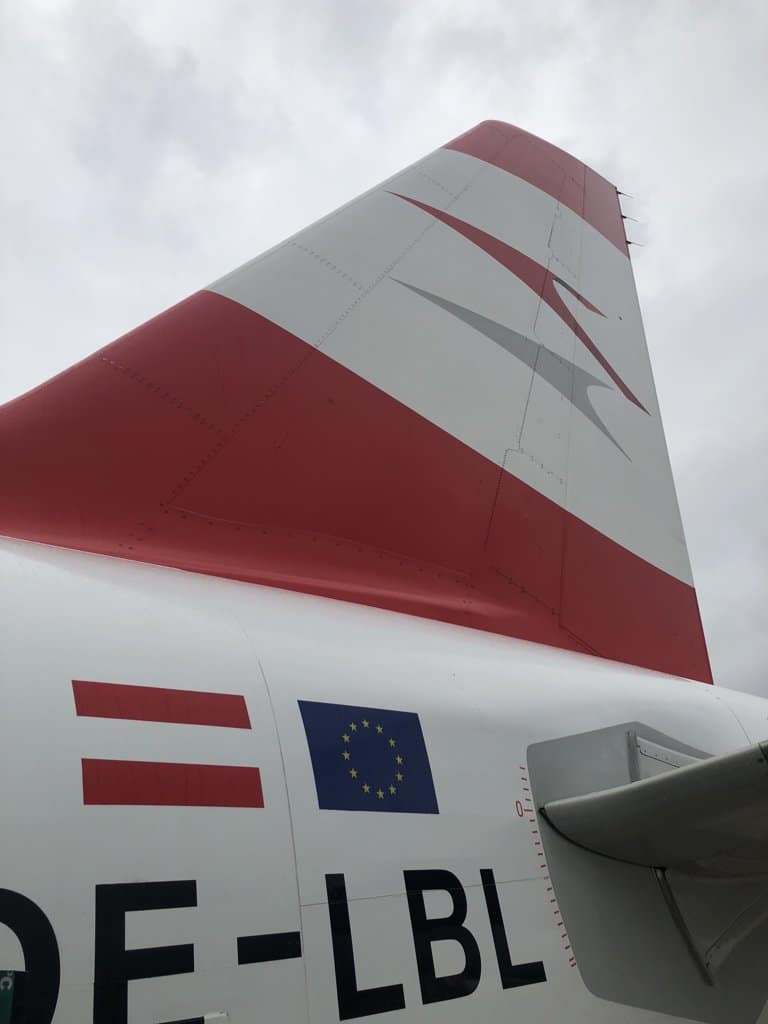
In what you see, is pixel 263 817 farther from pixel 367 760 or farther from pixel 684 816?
pixel 684 816

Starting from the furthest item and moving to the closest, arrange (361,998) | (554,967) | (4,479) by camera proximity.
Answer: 1. (4,479)
2. (554,967)
3. (361,998)

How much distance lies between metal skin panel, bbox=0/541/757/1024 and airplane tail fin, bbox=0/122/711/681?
0.87 ft

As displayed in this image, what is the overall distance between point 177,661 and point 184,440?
0.89 meters

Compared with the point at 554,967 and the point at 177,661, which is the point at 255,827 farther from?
the point at 554,967

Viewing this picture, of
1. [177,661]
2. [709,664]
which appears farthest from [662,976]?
[709,664]

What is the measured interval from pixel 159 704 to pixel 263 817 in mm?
283

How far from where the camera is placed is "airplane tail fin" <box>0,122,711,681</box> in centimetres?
224

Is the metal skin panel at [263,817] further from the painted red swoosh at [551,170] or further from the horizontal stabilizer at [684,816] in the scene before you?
the painted red swoosh at [551,170]

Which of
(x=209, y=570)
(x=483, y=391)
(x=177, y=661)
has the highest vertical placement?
(x=483, y=391)

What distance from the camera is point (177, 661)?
1.62 m

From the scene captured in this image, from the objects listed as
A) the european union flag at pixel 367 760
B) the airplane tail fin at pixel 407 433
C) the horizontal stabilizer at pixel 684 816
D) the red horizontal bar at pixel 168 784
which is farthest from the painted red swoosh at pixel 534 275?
the red horizontal bar at pixel 168 784

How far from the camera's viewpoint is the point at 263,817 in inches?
58.1

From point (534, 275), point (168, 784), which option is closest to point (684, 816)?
point (168, 784)

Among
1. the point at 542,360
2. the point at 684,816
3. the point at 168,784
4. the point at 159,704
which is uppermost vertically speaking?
the point at 542,360
